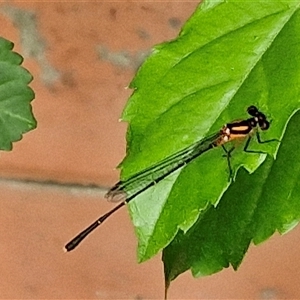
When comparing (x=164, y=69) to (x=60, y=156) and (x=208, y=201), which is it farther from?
(x=60, y=156)

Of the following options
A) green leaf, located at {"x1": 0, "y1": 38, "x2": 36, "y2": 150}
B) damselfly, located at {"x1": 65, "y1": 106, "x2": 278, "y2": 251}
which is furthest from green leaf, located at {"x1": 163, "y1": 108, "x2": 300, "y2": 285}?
green leaf, located at {"x1": 0, "y1": 38, "x2": 36, "y2": 150}

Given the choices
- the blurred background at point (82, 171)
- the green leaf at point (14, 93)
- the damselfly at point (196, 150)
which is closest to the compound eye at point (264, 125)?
the damselfly at point (196, 150)

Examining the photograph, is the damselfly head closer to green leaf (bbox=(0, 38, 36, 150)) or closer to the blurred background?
green leaf (bbox=(0, 38, 36, 150))

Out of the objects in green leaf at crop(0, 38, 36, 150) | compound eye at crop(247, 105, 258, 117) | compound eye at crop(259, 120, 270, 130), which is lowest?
compound eye at crop(259, 120, 270, 130)

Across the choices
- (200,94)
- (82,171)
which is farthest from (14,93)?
(82,171)

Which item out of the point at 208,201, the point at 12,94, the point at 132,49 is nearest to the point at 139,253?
the point at 208,201

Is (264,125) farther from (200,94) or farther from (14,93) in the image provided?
(14,93)
